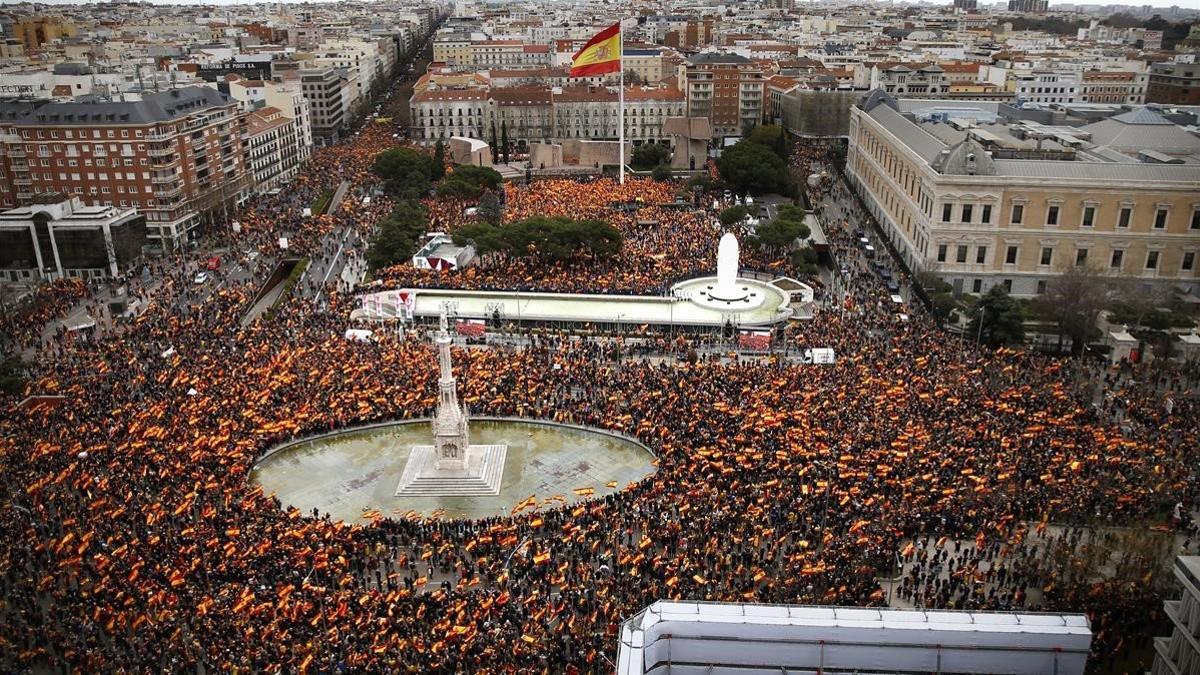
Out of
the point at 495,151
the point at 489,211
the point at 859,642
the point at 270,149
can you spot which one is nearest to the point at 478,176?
the point at 489,211

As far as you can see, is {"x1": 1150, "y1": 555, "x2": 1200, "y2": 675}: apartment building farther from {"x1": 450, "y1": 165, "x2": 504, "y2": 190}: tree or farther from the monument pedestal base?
{"x1": 450, "y1": 165, "x2": 504, "y2": 190}: tree

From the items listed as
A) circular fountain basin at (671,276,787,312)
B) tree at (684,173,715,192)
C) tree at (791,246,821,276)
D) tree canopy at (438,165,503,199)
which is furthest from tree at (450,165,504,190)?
tree at (791,246,821,276)

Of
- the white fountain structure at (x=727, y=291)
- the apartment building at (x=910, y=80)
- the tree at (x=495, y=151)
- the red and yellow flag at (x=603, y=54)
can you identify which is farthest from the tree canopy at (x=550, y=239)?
the apartment building at (x=910, y=80)

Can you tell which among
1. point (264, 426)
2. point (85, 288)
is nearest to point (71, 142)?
point (85, 288)

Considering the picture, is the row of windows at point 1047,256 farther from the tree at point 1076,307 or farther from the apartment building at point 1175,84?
the apartment building at point 1175,84

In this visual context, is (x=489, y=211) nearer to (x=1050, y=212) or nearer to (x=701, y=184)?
(x=701, y=184)

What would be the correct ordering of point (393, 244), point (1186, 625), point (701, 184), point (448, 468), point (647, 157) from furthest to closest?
1. point (647, 157)
2. point (701, 184)
3. point (393, 244)
4. point (448, 468)
5. point (1186, 625)

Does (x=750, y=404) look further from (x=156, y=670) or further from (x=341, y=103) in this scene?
(x=341, y=103)
